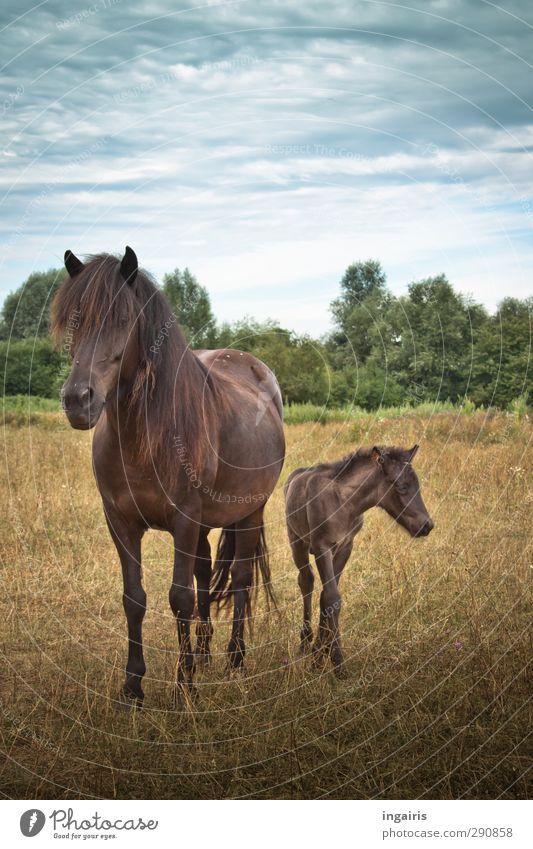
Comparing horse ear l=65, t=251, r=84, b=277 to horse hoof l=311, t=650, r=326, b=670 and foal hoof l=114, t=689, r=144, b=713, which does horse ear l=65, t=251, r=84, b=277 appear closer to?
foal hoof l=114, t=689, r=144, b=713

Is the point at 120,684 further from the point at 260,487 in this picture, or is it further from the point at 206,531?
the point at 260,487

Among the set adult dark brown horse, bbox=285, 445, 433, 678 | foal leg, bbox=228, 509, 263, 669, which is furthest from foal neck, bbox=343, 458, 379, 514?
foal leg, bbox=228, 509, 263, 669

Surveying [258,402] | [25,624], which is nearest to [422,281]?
[258,402]

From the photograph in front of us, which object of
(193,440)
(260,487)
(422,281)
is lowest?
(260,487)

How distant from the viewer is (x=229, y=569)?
761cm

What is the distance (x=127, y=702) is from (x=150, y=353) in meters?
2.61

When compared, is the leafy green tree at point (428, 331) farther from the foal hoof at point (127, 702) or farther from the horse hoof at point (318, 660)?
the foal hoof at point (127, 702)

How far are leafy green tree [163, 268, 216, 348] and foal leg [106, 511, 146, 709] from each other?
1726 millimetres

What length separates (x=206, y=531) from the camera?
7.33 metres

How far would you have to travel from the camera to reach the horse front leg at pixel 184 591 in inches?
226

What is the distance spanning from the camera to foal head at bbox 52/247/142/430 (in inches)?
185
